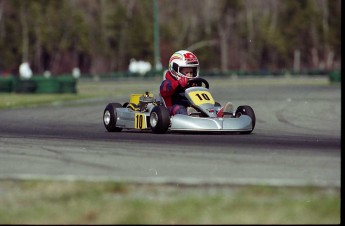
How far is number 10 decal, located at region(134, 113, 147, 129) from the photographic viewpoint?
17297mm

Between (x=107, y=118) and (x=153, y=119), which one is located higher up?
(x=153, y=119)

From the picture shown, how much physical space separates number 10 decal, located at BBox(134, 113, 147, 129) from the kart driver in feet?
1.55

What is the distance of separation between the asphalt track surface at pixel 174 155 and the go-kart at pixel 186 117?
6.7 inches

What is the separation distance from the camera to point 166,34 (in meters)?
Answer: 119

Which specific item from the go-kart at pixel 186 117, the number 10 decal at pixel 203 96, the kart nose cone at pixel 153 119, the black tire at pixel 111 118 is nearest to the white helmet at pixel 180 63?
the go-kart at pixel 186 117

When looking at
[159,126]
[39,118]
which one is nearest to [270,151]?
[159,126]

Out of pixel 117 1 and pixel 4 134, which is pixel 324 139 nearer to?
pixel 4 134

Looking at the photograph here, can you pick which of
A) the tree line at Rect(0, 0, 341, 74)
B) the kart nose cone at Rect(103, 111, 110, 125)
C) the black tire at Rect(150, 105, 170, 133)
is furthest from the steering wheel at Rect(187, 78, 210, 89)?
the tree line at Rect(0, 0, 341, 74)

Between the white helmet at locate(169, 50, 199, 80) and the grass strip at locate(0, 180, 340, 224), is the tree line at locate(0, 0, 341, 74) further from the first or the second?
the grass strip at locate(0, 180, 340, 224)

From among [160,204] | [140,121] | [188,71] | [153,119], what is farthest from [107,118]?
[160,204]

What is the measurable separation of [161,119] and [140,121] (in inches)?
42.0

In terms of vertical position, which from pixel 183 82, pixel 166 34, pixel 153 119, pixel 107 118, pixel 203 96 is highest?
pixel 183 82

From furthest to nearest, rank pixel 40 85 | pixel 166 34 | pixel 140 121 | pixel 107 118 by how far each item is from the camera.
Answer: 1. pixel 166 34
2. pixel 40 85
3. pixel 107 118
4. pixel 140 121

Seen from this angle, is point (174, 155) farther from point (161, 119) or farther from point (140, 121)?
point (140, 121)
